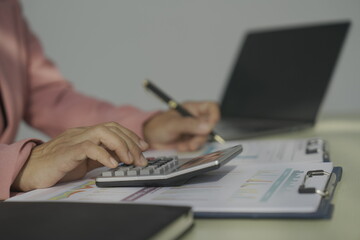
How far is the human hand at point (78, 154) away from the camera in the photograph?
A: 0.59 meters

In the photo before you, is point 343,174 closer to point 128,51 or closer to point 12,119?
point 12,119

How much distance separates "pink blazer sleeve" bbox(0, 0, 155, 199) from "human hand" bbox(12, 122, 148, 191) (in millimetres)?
417

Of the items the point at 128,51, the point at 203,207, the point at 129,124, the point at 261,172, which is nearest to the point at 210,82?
the point at 128,51

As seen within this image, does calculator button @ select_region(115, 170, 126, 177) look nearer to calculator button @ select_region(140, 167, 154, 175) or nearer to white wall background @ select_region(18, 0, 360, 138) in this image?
calculator button @ select_region(140, 167, 154, 175)

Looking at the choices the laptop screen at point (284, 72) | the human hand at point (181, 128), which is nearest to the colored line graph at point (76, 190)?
the human hand at point (181, 128)

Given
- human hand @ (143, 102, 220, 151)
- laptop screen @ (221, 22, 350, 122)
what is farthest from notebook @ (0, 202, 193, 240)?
Result: laptop screen @ (221, 22, 350, 122)

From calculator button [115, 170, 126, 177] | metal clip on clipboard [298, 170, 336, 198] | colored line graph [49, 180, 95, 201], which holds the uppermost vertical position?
metal clip on clipboard [298, 170, 336, 198]

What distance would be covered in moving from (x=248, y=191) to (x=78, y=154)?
21 cm

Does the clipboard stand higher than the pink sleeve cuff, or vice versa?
the clipboard

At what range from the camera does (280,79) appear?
1170mm

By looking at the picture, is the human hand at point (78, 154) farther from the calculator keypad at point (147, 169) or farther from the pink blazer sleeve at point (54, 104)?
the pink blazer sleeve at point (54, 104)

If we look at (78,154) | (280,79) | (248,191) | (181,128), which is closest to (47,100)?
(181,128)

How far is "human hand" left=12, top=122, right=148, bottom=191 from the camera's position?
23.4 inches

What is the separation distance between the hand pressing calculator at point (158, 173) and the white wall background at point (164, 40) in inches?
44.7
